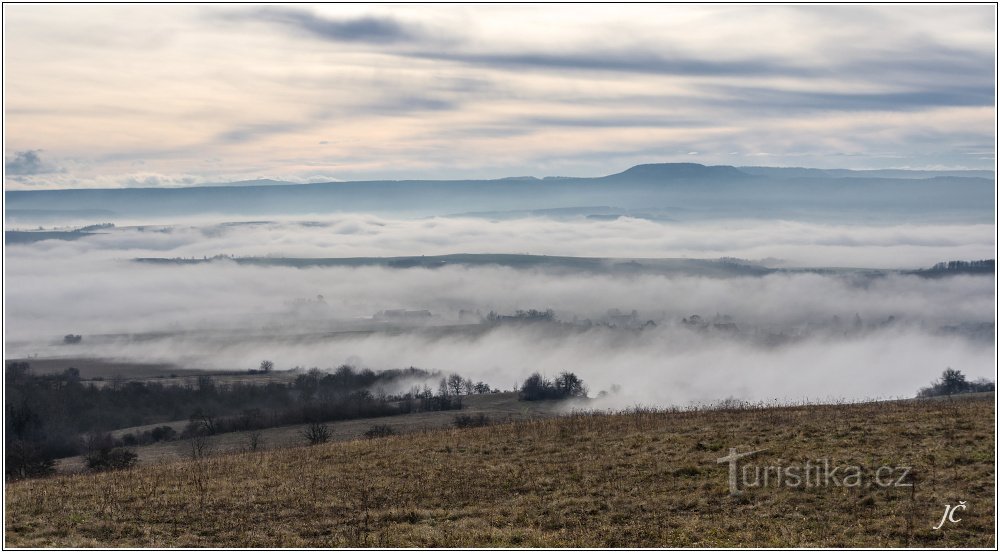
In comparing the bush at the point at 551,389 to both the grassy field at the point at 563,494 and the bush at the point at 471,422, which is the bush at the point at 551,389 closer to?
the bush at the point at 471,422

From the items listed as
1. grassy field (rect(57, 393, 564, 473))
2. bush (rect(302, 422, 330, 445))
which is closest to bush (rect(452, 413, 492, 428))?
grassy field (rect(57, 393, 564, 473))

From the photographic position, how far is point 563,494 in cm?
2191

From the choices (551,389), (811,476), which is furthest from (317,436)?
(551,389)

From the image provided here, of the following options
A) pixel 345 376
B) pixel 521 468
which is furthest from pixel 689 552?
pixel 345 376

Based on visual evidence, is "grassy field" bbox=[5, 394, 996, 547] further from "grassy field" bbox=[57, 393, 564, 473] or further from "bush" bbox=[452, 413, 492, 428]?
"grassy field" bbox=[57, 393, 564, 473]

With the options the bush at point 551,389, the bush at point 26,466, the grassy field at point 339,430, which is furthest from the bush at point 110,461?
the bush at point 551,389

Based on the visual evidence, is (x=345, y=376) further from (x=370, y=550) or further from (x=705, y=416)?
(x=370, y=550)

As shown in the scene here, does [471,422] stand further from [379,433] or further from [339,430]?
[339,430]

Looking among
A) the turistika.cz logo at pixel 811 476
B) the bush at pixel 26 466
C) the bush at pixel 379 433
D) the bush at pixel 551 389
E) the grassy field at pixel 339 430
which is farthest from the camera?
the bush at pixel 551 389

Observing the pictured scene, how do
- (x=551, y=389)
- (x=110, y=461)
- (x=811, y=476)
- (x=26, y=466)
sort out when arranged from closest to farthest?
1. (x=811, y=476)
2. (x=26, y=466)
3. (x=110, y=461)
4. (x=551, y=389)

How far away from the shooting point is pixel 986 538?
1722 centimetres

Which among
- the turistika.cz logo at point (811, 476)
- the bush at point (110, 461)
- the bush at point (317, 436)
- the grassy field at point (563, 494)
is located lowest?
the bush at point (317, 436)

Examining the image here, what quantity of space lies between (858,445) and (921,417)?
467cm

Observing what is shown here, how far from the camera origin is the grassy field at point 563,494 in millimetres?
18453
